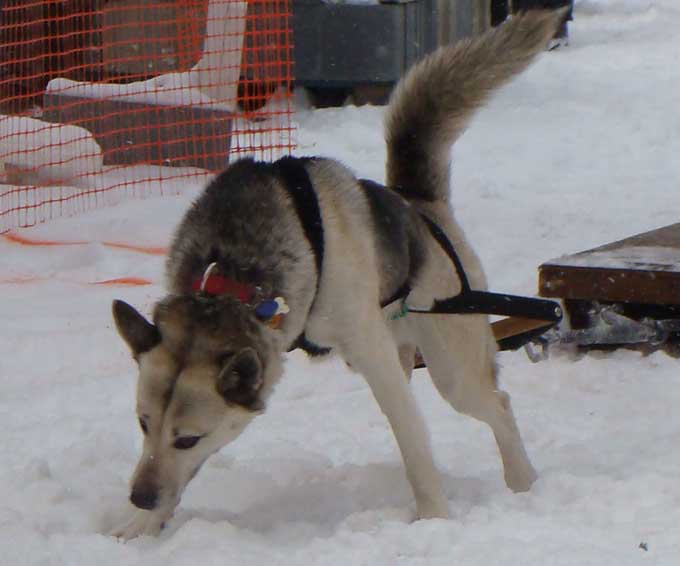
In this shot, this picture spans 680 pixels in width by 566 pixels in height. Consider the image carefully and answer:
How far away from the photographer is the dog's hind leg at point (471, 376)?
12.2ft

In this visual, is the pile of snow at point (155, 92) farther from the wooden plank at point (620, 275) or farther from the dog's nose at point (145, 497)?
the dog's nose at point (145, 497)

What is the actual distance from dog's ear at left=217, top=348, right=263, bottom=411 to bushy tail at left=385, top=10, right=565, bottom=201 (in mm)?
1128

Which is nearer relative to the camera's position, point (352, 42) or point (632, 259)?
point (632, 259)

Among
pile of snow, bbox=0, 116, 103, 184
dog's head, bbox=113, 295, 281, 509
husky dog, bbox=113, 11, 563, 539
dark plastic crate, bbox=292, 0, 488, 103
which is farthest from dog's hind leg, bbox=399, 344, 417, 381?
dark plastic crate, bbox=292, 0, 488, 103

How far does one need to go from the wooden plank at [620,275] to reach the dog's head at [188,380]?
7.19 feet

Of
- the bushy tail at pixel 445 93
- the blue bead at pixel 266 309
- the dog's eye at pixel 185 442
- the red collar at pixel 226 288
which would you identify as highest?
the bushy tail at pixel 445 93

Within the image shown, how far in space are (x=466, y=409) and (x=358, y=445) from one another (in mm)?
531

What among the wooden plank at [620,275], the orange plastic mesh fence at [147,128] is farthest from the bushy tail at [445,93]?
the orange plastic mesh fence at [147,128]

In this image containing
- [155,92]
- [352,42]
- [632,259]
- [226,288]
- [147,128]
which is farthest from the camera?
[352,42]

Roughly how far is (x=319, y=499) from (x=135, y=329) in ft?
3.00

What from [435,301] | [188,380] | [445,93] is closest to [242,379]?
[188,380]

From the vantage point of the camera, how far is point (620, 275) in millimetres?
4832

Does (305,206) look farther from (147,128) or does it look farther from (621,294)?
(147,128)

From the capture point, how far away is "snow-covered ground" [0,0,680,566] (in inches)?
118
